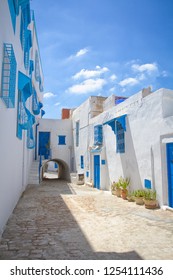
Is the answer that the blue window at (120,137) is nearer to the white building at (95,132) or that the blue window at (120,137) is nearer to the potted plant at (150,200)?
the white building at (95,132)

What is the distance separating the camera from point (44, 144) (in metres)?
22.0

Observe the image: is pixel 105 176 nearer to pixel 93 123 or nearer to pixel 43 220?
pixel 93 123

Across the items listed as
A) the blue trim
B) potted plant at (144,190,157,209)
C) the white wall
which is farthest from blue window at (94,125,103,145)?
the white wall

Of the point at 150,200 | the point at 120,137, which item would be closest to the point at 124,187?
the point at 150,200

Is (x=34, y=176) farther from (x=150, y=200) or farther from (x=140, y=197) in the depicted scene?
(x=150, y=200)

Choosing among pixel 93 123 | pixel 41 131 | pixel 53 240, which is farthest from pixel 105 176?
pixel 41 131

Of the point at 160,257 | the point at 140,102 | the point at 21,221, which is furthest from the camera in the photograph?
the point at 140,102

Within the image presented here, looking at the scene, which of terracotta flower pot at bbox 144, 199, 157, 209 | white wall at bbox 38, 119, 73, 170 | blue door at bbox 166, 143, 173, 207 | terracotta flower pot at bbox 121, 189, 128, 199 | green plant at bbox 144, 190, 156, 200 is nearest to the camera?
blue door at bbox 166, 143, 173, 207

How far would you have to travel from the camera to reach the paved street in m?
3.94

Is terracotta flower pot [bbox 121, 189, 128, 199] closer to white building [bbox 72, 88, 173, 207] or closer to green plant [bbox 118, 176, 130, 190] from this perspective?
green plant [bbox 118, 176, 130, 190]

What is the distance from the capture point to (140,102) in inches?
372

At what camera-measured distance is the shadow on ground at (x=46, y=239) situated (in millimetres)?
3818

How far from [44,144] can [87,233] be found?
57.5 ft

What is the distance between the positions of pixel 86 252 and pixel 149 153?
548cm
